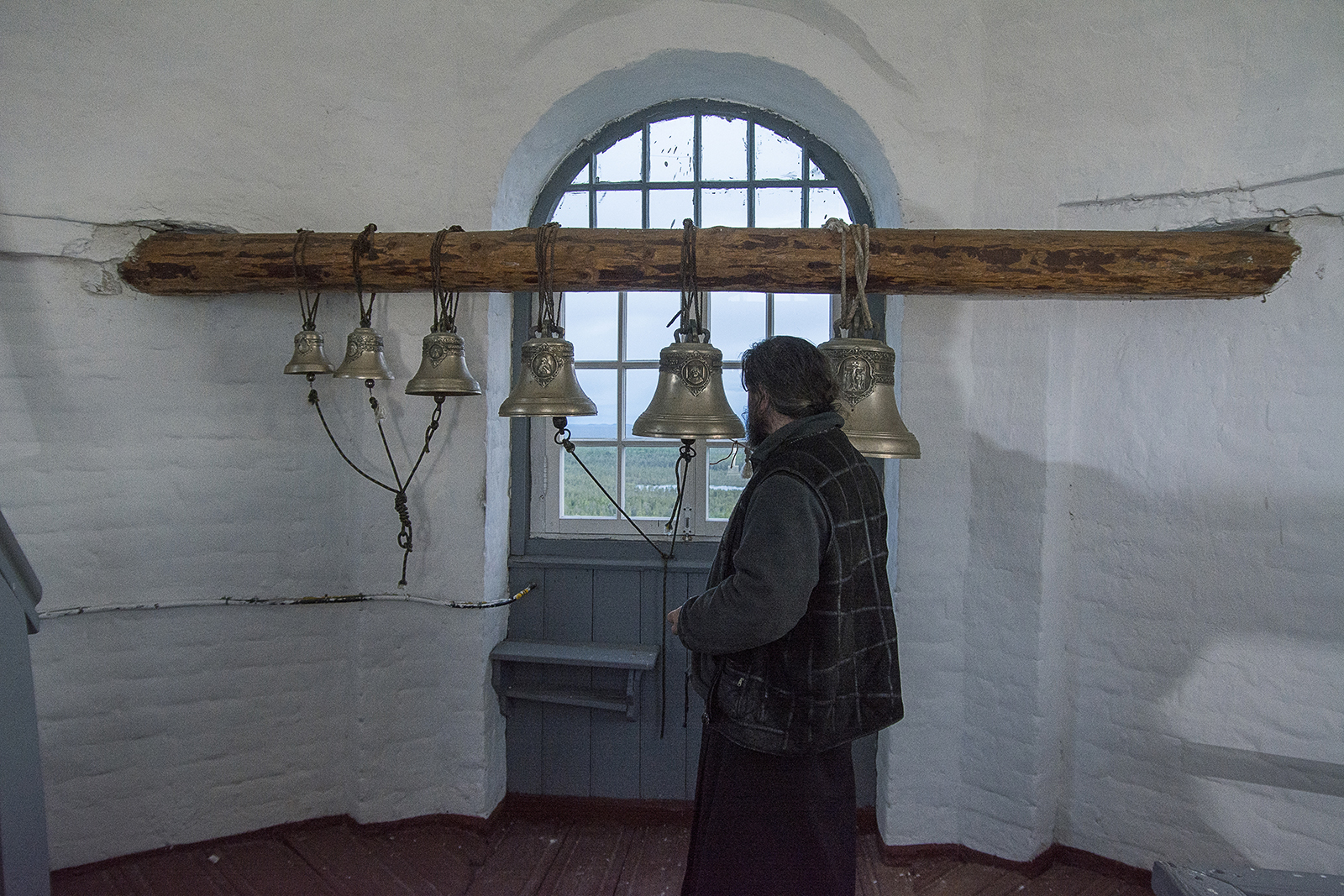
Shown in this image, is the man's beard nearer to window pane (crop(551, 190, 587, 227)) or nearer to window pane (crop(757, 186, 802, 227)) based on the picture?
window pane (crop(757, 186, 802, 227))

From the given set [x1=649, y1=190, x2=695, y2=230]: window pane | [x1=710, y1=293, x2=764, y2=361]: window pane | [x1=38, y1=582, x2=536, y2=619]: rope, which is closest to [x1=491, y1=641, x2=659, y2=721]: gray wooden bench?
[x1=38, y1=582, x2=536, y2=619]: rope

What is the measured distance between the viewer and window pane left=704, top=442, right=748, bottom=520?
3.35 meters

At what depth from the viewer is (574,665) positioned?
317 centimetres

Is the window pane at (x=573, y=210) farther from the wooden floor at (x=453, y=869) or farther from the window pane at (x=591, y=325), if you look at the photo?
the wooden floor at (x=453, y=869)

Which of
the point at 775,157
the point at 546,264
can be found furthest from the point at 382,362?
the point at 775,157

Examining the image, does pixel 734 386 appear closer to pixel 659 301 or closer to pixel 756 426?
pixel 659 301

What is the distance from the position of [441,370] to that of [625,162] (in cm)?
150

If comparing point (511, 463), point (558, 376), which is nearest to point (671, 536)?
point (511, 463)

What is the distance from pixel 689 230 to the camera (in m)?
2.47

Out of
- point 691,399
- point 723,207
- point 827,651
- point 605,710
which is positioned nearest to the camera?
point 827,651

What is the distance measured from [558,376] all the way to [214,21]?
6.73 ft

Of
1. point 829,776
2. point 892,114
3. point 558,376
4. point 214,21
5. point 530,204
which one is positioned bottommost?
point 829,776

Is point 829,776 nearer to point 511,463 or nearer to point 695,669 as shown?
point 695,669

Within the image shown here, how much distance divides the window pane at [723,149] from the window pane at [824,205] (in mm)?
344
